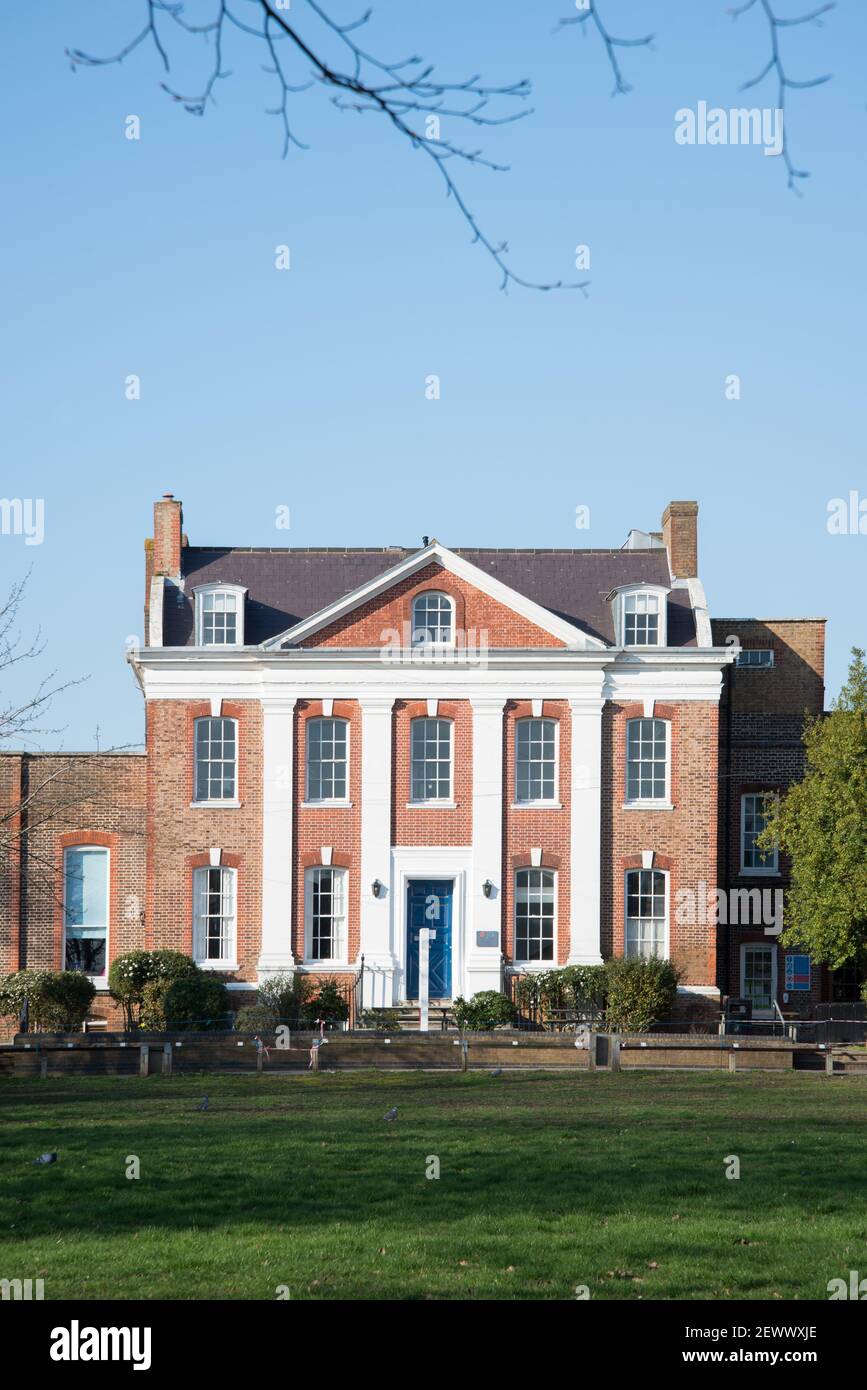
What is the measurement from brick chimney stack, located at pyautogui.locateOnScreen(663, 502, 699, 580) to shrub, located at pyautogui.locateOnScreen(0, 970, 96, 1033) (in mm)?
16473

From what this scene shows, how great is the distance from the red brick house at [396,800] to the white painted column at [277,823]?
1.9 inches

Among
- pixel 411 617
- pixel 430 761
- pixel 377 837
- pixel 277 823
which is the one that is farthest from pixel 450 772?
pixel 277 823

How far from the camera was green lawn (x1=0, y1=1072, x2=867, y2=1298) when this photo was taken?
38.4 ft

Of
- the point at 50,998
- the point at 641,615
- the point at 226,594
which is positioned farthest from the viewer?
the point at 641,615

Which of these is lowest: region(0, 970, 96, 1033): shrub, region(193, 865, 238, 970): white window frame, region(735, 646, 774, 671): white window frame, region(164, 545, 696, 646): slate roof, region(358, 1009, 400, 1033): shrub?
region(358, 1009, 400, 1033): shrub

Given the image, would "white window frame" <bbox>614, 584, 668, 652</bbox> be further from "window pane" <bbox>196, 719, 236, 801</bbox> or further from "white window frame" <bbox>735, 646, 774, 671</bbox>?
"window pane" <bbox>196, 719, 236, 801</bbox>

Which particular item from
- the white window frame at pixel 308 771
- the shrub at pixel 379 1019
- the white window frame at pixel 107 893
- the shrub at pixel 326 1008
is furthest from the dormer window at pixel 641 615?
the white window frame at pixel 107 893

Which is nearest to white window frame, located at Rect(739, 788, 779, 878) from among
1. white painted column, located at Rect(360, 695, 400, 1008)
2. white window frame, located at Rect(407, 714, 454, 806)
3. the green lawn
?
white window frame, located at Rect(407, 714, 454, 806)

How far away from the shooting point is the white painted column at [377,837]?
37.3m

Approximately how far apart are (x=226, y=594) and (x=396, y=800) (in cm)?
599

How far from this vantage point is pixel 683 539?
Answer: 40.4m

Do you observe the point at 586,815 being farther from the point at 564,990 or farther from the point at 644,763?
the point at 564,990

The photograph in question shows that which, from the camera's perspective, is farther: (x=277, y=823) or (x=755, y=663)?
(x=755, y=663)
